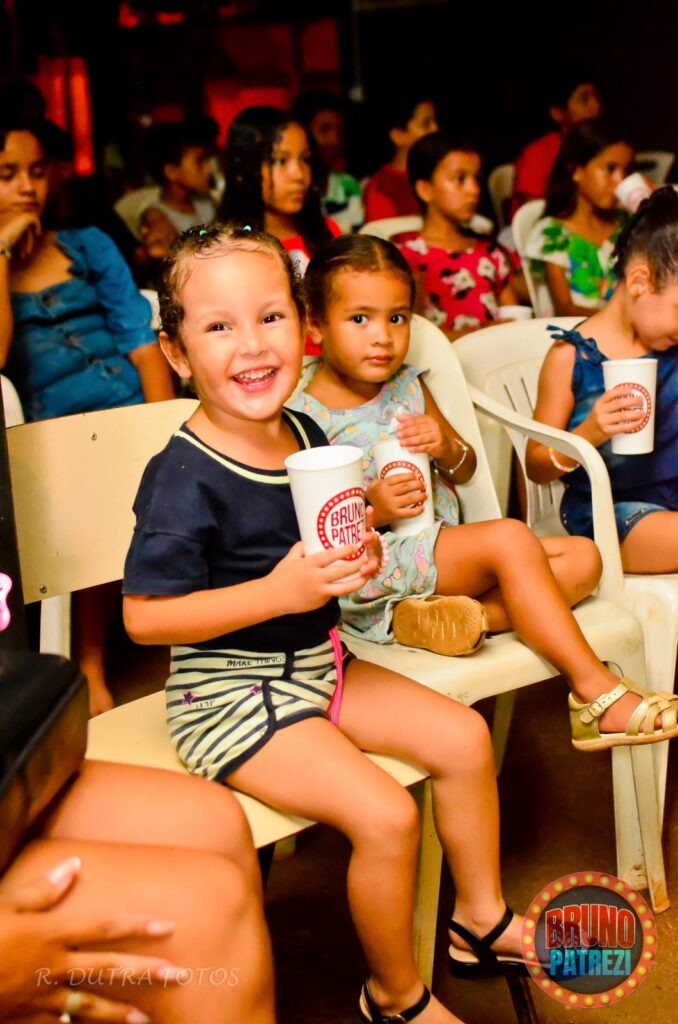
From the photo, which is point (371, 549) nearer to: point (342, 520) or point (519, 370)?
point (342, 520)

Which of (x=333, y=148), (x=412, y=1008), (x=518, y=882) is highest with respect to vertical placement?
(x=333, y=148)

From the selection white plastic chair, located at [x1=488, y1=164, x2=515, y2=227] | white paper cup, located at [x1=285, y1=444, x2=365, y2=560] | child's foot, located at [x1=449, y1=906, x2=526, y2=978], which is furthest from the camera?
white plastic chair, located at [x1=488, y1=164, x2=515, y2=227]

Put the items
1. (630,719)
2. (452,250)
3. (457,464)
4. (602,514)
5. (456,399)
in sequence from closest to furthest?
(630,719), (602,514), (457,464), (456,399), (452,250)

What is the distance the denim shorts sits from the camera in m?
2.02

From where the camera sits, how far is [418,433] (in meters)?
1.68

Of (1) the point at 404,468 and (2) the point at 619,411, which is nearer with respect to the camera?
(1) the point at 404,468

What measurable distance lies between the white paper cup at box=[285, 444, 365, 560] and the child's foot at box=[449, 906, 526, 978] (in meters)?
0.56

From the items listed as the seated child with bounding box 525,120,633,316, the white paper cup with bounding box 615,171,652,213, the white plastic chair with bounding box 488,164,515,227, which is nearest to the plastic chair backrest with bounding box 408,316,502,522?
the seated child with bounding box 525,120,633,316

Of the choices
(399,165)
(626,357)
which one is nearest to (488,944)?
(626,357)

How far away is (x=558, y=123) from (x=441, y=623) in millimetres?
4150

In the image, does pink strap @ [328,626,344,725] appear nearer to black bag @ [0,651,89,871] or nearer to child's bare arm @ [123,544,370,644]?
child's bare arm @ [123,544,370,644]

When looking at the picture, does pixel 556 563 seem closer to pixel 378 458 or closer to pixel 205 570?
pixel 378 458

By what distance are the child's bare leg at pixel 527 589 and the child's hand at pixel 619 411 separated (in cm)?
30

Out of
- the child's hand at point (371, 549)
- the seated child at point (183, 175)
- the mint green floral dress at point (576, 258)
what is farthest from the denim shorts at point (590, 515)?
the seated child at point (183, 175)
